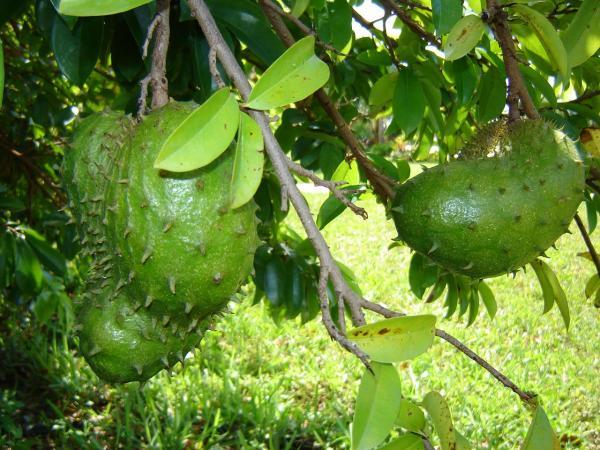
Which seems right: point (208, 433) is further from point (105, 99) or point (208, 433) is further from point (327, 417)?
point (105, 99)

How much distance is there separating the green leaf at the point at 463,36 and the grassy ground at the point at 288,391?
2638 mm

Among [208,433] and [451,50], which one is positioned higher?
[451,50]

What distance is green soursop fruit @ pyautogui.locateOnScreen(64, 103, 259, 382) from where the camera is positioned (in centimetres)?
89

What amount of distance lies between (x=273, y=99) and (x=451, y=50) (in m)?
0.38

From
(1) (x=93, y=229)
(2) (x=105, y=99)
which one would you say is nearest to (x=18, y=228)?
(2) (x=105, y=99)

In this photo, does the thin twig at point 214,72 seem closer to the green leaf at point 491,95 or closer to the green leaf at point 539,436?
the green leaf at point 539,436

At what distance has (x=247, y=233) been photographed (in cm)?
92

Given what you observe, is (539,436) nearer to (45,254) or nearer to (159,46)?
(159,46)

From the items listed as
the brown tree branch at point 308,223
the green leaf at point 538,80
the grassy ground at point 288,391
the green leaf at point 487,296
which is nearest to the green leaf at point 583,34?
the green leaf at point 538,80

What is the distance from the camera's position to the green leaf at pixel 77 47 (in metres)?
1.31

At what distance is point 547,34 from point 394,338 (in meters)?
0.63

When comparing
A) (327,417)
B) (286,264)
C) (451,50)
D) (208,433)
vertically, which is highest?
(451,50)

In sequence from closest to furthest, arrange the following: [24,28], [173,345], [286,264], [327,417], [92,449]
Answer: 1. [173,345]
2. [286,264]
3. [24,28]
4. [92,449]
5. [327,417]

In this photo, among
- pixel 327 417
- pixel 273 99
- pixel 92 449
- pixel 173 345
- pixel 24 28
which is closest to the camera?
pixel 273 99
